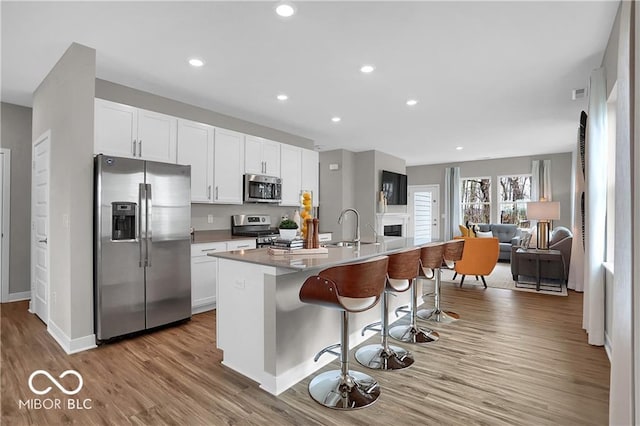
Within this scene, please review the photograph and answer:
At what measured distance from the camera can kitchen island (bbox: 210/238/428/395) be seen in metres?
2.26

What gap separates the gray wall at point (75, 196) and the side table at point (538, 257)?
5855 millimetres

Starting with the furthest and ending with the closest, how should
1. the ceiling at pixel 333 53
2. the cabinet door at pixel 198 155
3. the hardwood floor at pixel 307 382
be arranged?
the cabinet door at pixel 198 155 → the ceiling at pixel 333 53 → the hardwood floor at pixel 307 382

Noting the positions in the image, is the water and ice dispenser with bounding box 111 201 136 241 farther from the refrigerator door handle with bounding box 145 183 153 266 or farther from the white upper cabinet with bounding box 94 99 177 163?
the white upper cabinet with bounding box 94 99 177 163

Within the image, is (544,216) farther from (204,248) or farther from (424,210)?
(204,248)

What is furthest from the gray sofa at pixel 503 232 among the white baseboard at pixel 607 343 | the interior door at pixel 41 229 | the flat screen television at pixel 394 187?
the interior door at pixel 41 229

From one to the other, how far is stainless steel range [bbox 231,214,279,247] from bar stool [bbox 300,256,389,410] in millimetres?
2624

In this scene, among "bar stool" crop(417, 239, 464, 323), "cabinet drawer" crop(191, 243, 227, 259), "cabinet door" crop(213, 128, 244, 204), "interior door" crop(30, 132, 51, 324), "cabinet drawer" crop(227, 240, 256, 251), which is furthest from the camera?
"cabinet door" crop(213, 128, 244, 204)

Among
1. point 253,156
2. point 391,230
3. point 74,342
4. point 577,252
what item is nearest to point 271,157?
point 253,156

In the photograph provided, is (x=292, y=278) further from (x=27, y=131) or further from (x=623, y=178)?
(x=27, y=131)

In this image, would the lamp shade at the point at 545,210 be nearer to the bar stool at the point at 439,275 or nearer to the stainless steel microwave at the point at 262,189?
the bar stool at the point at 439,275

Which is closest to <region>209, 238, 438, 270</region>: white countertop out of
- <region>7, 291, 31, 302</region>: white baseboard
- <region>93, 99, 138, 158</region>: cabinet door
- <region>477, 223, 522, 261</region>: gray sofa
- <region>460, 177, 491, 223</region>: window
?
<region>93, 99, 138, 158</region>: cabinet door

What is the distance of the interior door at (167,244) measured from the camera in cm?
338

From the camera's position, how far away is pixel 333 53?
10.1 ft

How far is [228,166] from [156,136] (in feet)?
3.45
